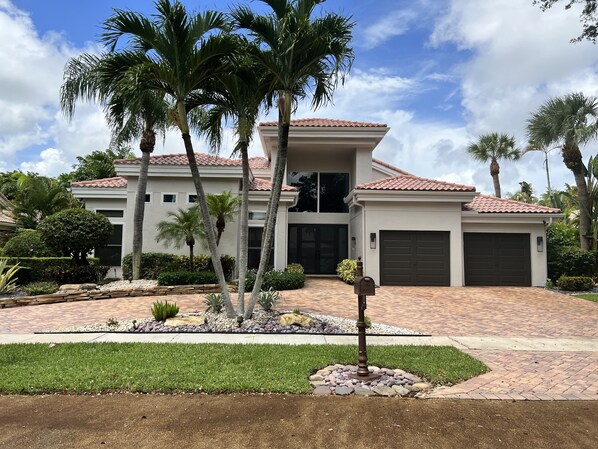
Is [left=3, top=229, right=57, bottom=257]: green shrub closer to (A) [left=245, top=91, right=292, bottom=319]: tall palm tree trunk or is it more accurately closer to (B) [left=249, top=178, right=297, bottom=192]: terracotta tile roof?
(B) [left=249, top=178, right=297, bottom=192]: terracotta tile roof

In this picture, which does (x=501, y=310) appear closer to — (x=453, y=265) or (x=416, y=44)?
(x=453, y=265)

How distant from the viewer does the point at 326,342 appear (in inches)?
295

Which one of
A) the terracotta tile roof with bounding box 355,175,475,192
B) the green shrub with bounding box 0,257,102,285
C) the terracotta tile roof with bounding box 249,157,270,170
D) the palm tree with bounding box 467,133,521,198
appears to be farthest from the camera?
the palm tree with bounding box 467,133,521,198

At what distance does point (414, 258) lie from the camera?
16.3m

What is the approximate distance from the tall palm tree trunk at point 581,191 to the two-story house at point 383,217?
3496 mm

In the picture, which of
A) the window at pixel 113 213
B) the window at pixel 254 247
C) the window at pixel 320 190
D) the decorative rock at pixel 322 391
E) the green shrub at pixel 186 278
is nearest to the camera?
the decorative rock at pixel 322 391

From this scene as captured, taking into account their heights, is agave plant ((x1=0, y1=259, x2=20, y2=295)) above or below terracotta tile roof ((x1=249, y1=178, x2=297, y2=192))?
below

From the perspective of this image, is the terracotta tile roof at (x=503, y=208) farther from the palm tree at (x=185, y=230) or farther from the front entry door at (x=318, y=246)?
the palm tree at (x=185, y=230)

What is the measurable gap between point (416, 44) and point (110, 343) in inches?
511

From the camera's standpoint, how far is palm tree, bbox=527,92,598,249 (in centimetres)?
1859

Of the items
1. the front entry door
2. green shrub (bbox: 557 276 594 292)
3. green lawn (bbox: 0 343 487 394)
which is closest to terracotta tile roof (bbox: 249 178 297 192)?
the front entry door

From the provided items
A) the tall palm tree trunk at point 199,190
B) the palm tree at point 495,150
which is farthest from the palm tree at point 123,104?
the palm tree at point 495,150

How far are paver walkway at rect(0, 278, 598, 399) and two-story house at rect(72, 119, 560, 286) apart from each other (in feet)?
4.18

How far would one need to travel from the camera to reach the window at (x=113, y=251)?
58.8ft
